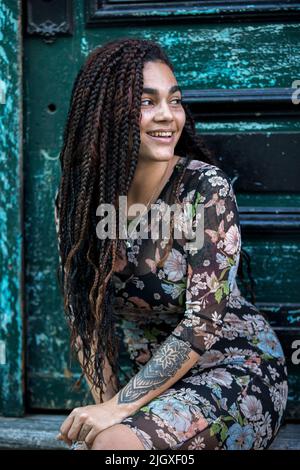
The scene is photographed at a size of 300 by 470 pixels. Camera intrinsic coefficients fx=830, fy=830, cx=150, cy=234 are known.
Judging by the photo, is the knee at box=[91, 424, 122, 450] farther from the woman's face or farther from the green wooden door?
the green wooden door

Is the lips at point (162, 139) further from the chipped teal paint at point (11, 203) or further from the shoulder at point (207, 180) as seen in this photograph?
the chipped teal paint at point (11, 203)

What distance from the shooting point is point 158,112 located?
2256 millimetres

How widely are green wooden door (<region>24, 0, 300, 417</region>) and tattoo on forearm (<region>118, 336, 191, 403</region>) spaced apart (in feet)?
2.35

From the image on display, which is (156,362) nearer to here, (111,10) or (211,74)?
(211,74)

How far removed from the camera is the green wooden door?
2.76 meters

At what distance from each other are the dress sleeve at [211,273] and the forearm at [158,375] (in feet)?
0.09

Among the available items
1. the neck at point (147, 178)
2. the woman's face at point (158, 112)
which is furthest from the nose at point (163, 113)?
the neck at point (147, 178)

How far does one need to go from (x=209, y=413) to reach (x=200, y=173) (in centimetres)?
65

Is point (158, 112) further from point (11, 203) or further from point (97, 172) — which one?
point (11, 203)

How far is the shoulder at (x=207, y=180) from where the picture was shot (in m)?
2.23

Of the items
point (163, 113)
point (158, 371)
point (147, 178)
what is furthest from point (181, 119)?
point (158, 371)

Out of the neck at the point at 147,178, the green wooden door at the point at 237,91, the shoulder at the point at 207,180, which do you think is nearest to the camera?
the shoulder at the point at 207,180

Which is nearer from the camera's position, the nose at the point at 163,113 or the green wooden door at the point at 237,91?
the nose at the point at 163,113

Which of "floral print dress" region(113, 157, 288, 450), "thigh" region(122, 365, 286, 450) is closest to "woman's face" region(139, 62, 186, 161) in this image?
"floral print dress" region(113, 157, 288, 450)
